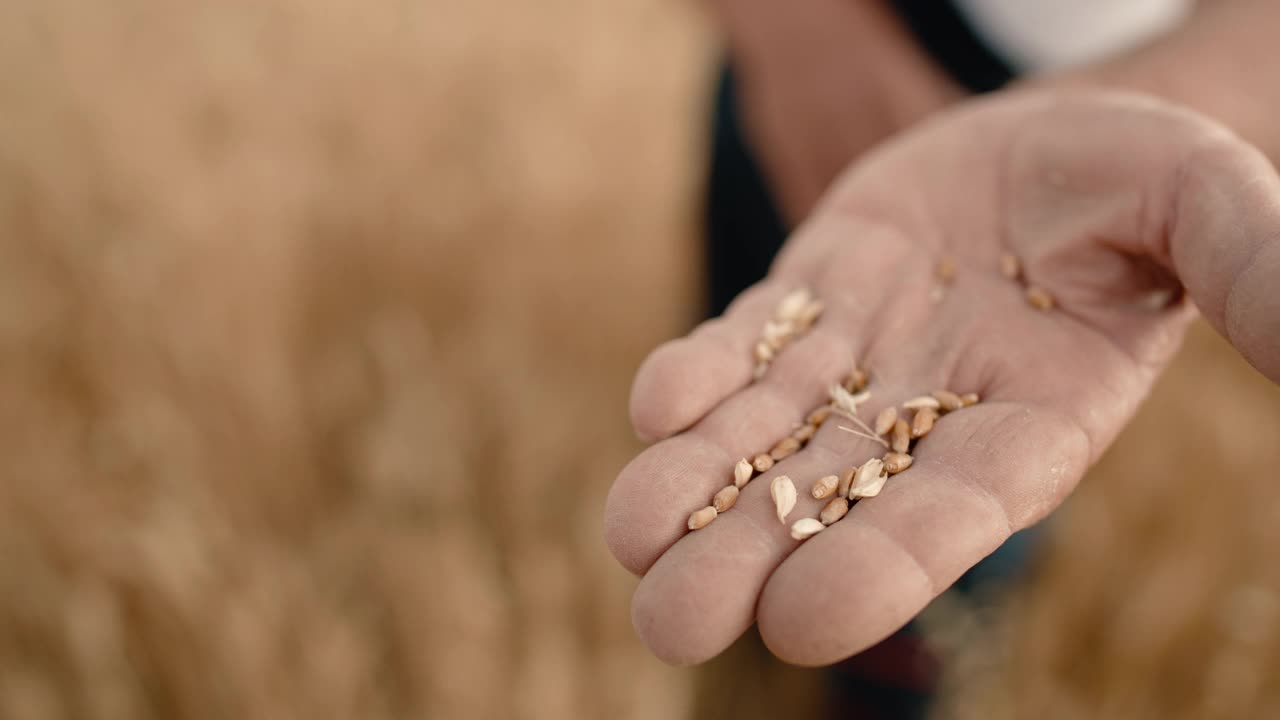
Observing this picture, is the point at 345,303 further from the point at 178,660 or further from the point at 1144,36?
the point at 1144,36

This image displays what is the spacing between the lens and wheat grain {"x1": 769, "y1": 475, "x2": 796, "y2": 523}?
0.97 metres

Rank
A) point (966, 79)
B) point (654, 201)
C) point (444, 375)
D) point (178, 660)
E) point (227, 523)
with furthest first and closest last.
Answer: point (654, 201)
point (444, 375)
point (966, 79)
point (227, 523)
point (178, 660)

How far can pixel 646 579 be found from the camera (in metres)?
0.92

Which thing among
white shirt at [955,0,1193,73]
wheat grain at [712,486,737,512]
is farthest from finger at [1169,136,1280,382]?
white shirt at [955,0,1193,73]

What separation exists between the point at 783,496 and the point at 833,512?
0.17 ft

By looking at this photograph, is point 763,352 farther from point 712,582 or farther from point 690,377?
point 712,582

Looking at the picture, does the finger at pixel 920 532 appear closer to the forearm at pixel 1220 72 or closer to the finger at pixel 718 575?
the finger at pixel 718 575

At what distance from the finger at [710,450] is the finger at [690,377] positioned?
0.02 metres

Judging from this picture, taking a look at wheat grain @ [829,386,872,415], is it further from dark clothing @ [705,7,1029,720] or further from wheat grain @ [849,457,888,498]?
dark clothing @ [705,7,1029,720]

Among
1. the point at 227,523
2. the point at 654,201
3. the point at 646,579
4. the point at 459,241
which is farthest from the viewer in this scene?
the point at 654,201

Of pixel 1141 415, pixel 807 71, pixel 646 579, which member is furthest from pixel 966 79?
pixel 646 579

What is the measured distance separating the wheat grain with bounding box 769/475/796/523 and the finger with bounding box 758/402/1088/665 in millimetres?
55

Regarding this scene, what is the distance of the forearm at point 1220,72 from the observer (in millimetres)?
1582

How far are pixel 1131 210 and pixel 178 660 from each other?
163cm
